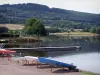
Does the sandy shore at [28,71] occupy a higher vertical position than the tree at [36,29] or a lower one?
higher

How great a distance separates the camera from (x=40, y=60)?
134ft

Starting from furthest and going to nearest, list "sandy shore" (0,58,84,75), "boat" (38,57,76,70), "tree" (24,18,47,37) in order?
"tree" (24,18,47,37) < "boat" (38,57,76,70) < "sandy shore" (0,58,84,75)

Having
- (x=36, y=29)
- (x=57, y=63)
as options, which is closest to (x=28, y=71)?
(x=57, y=63)

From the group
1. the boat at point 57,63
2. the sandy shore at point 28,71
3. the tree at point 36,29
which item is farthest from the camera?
the tree at point 36,29

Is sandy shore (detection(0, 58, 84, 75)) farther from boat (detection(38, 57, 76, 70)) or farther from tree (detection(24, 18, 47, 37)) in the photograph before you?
tree (detection(24, 18, 47, 37))

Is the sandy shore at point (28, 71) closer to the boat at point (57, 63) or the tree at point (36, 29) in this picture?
the boat at point (57, 63)

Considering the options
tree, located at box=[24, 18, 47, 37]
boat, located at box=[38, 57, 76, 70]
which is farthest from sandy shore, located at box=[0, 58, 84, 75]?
tree, located at box=[24, 18, 47, 37]

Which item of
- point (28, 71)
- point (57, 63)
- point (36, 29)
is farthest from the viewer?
point (36, 29)

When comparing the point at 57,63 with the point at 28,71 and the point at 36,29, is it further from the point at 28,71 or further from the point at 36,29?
the point at 36,29

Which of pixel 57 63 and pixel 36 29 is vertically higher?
pixel 57 63

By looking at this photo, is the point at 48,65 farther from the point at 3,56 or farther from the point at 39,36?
the point at 39,36

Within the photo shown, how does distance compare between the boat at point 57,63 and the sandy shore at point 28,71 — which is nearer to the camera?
the sandy shore at point 28,71

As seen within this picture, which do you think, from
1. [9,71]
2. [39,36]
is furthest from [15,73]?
[39,36]

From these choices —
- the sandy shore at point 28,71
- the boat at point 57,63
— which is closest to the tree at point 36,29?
the boat at point 57,63
